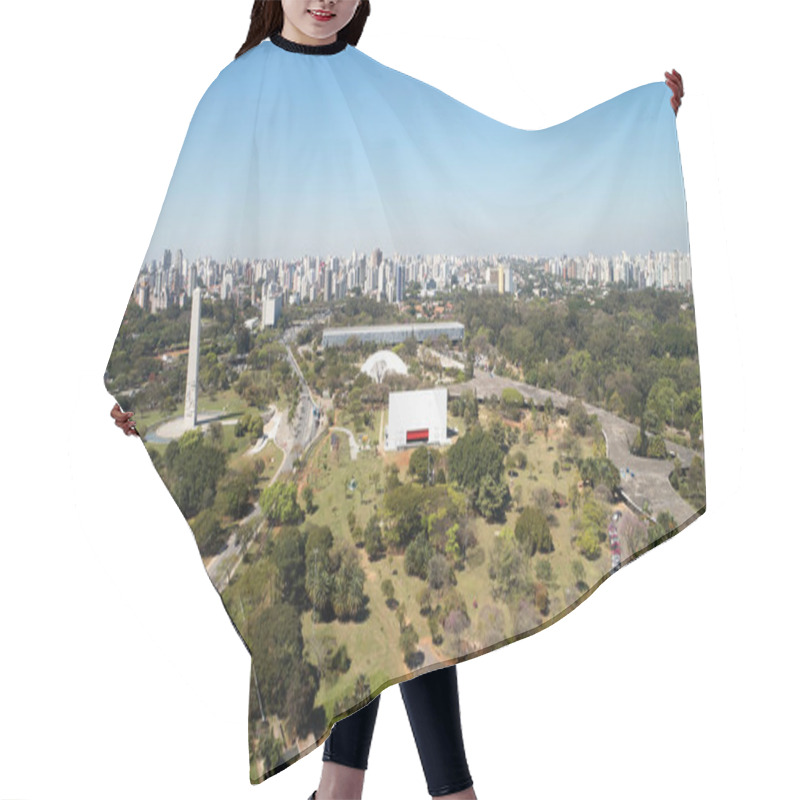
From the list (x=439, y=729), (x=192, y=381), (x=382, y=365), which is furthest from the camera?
(x=439, y=729)

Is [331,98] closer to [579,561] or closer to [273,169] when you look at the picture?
[273,169]

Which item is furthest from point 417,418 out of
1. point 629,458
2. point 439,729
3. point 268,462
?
point 439,729

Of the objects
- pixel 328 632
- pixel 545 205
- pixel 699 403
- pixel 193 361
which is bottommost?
pixel 328 632

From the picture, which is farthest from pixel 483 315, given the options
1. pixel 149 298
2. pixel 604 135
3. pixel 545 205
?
pixel 149 298

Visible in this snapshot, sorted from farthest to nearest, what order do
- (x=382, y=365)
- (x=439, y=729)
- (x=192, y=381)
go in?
(x=439, y=729) < (x=382, y=365) < (x=192, y=381)

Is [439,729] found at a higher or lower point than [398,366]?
lower

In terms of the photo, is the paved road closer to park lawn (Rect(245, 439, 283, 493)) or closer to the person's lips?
park lawn (Rect(245, 439, 283, 493))

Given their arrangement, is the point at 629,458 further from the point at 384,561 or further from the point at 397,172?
the point at 397,172
